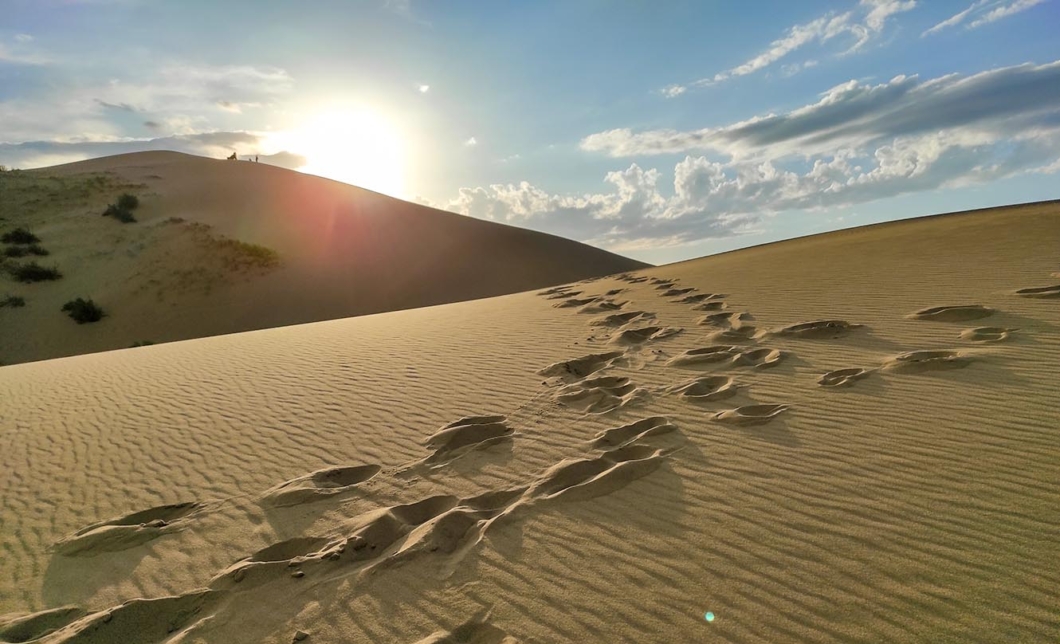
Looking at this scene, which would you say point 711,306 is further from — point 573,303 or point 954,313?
point 573,303

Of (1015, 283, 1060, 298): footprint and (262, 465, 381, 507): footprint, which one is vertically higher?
(1015, 283, 1060, 298): footprint

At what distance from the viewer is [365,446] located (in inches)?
193

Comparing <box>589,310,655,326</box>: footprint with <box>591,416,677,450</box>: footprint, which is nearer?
<box>591,416,677,450</box>: footprint

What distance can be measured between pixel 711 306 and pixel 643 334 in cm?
176

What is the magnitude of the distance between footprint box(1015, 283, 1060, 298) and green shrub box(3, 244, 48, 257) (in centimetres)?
3200

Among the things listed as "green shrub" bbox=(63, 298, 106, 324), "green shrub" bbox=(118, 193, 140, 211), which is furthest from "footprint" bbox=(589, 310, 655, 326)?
"green shrub" bbox=(118, 193, 140, 211)

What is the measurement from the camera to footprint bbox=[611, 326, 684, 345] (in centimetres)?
724

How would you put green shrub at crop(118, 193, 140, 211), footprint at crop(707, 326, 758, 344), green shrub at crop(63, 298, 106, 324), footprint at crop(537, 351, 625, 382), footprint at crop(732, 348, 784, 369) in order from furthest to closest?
1. green shrub at crop(118, 193, 140, 211)
2. green shrub at crop(63, 298, 106, 324)
3. footprint at crop(707, 326, 758, 344)
4. footprint at crop(537, 351, 625, 382)
5. footprint at crop(732, 348, 784, 369)

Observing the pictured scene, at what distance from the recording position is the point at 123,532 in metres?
3.77

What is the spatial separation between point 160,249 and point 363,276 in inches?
347

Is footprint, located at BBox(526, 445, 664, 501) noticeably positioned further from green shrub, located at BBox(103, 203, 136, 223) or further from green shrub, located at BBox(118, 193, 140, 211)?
green shrub, located at BBox(118, 193, 140, 211)

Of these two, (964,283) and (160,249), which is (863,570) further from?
(160,249)

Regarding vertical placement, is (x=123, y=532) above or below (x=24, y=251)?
below

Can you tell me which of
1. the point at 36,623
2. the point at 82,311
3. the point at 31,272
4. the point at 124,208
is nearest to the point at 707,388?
the point at 36,623
